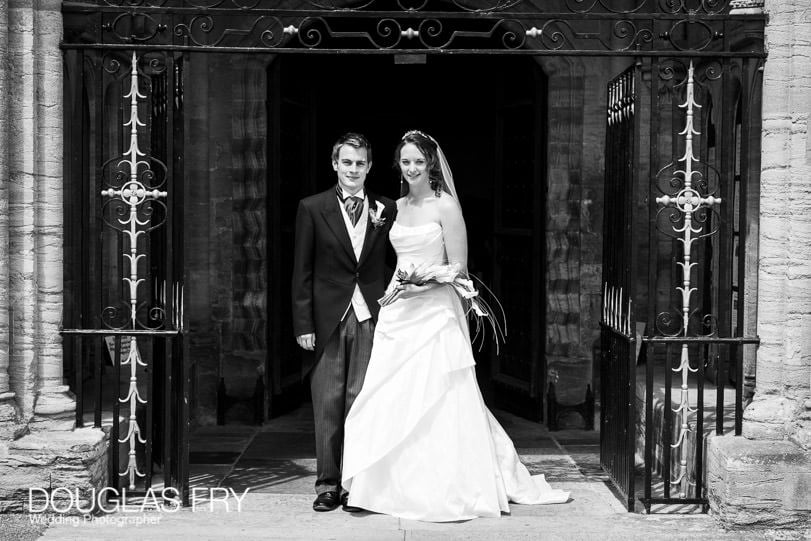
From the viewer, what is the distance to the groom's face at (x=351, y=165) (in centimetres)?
621

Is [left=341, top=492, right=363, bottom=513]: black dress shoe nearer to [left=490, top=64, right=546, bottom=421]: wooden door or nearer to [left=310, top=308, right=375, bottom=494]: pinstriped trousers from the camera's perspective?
[left=310, top=308, right=375, bottom=494]: pinstriped trousers

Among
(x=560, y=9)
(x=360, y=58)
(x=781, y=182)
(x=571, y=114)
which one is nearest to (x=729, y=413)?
(x=781, y=182)

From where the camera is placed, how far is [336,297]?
6.30m

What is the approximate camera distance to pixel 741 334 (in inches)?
246

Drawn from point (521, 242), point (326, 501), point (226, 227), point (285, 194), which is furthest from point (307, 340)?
point (521, 242)

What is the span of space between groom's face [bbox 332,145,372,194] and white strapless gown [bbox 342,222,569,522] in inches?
15.6

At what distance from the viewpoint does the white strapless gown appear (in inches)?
239

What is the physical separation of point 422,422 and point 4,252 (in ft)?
7.92

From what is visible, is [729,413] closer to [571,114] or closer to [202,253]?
[571,114]

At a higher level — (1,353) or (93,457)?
(1,353)

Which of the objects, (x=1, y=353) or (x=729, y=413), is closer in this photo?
(x=1, y=353)

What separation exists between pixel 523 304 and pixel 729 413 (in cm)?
277

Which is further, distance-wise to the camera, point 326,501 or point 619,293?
point 619,293

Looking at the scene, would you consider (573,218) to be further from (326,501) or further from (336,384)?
(326,501)
